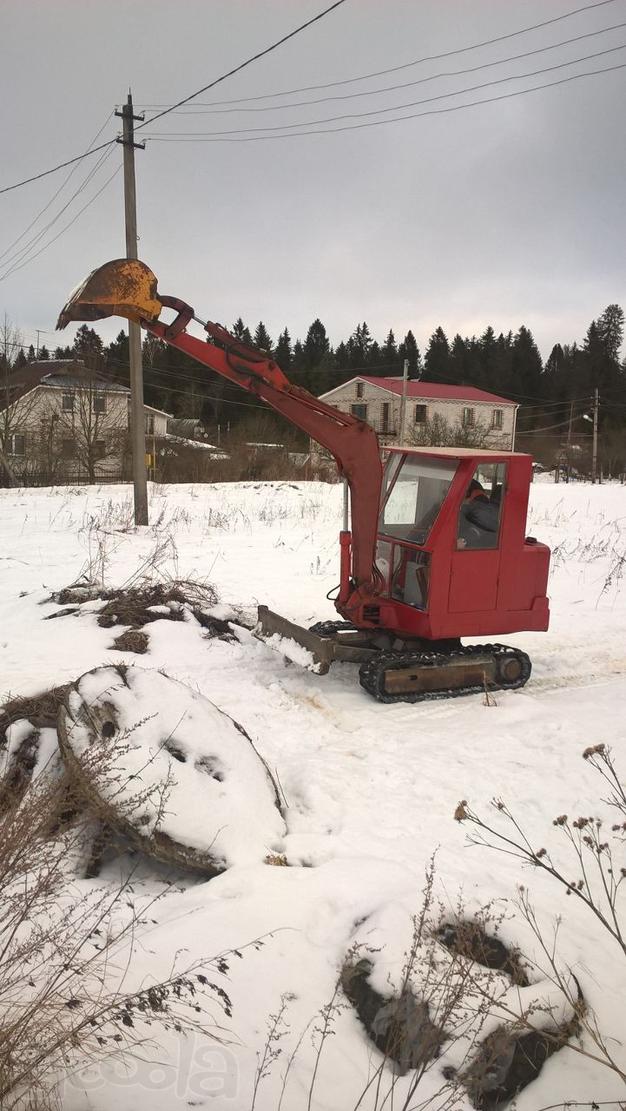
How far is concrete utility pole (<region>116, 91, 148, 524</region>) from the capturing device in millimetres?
13398

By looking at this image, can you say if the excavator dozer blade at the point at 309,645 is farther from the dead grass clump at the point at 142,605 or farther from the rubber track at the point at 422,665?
the dead grass clump at the point at 142,605

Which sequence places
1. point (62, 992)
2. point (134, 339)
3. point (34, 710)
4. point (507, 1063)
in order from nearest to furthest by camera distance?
point (62, 992)
point (507, 1063)
point (34, 710)
point (134, 339)

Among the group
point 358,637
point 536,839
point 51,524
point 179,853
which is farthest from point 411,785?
point 51,524

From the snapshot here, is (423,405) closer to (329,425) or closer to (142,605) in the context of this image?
(142,605)

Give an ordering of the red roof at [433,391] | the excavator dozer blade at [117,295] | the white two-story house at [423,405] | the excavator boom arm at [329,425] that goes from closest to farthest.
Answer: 1. the excavator dozer blade at [117,295]
2. the excavator boom arm at [329,425]
3. the red roof at [433,391]
4. the white two-story house at [423,405]

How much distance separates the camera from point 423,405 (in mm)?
49344

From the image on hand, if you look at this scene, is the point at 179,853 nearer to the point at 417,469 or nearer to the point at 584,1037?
the point at 584,1037

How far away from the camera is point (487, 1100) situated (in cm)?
266

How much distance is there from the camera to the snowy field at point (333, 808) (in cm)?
264

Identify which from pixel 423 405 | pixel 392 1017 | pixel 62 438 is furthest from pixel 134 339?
pixel 423 405

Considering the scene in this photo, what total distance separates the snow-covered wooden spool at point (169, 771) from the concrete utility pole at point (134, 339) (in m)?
9.52

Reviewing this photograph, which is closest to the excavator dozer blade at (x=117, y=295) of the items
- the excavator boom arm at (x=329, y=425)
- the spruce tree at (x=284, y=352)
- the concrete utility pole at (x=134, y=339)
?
the excavator boom arm at (x=329, y=425)

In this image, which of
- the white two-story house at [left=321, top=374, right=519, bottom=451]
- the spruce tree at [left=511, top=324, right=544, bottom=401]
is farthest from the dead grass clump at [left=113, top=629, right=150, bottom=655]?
the spruce tree at [left=511, top=324, right=544, bottom=401]

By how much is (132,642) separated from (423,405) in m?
44.8
